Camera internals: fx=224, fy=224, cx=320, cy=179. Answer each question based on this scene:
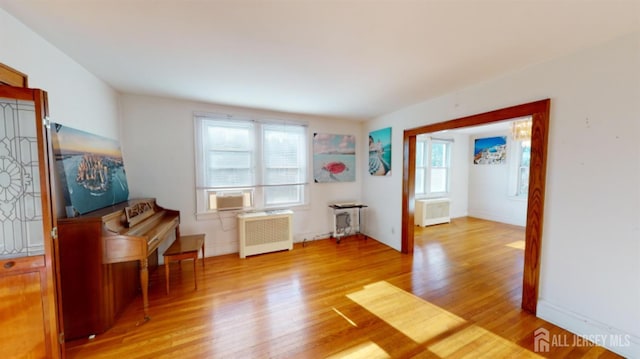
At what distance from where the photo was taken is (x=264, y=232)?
3664 mm

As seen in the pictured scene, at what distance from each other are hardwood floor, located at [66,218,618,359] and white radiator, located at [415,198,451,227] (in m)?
1.87

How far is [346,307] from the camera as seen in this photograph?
228 centimetres

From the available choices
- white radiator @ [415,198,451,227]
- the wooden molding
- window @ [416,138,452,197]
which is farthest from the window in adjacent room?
the wooden molding

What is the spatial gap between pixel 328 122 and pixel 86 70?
3299 mm

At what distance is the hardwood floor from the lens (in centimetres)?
175

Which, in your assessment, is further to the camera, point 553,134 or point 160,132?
point 160,132

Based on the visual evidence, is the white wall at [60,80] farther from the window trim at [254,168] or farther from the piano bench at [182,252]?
the piano bench at [182,252]

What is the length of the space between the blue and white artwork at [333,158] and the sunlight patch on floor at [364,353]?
2.91m

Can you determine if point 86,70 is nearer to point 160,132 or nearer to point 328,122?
point 160,132

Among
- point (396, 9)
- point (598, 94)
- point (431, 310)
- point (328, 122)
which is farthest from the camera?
point (328, 122)

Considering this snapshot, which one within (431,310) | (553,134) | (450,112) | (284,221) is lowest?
(431,310)

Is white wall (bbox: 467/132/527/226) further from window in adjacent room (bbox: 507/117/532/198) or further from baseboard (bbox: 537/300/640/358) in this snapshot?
baseboard (bbox: 537/300/640/358)

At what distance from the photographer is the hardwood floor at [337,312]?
5.73ft

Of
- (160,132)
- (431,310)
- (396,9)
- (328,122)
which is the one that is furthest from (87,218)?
(328,122)
